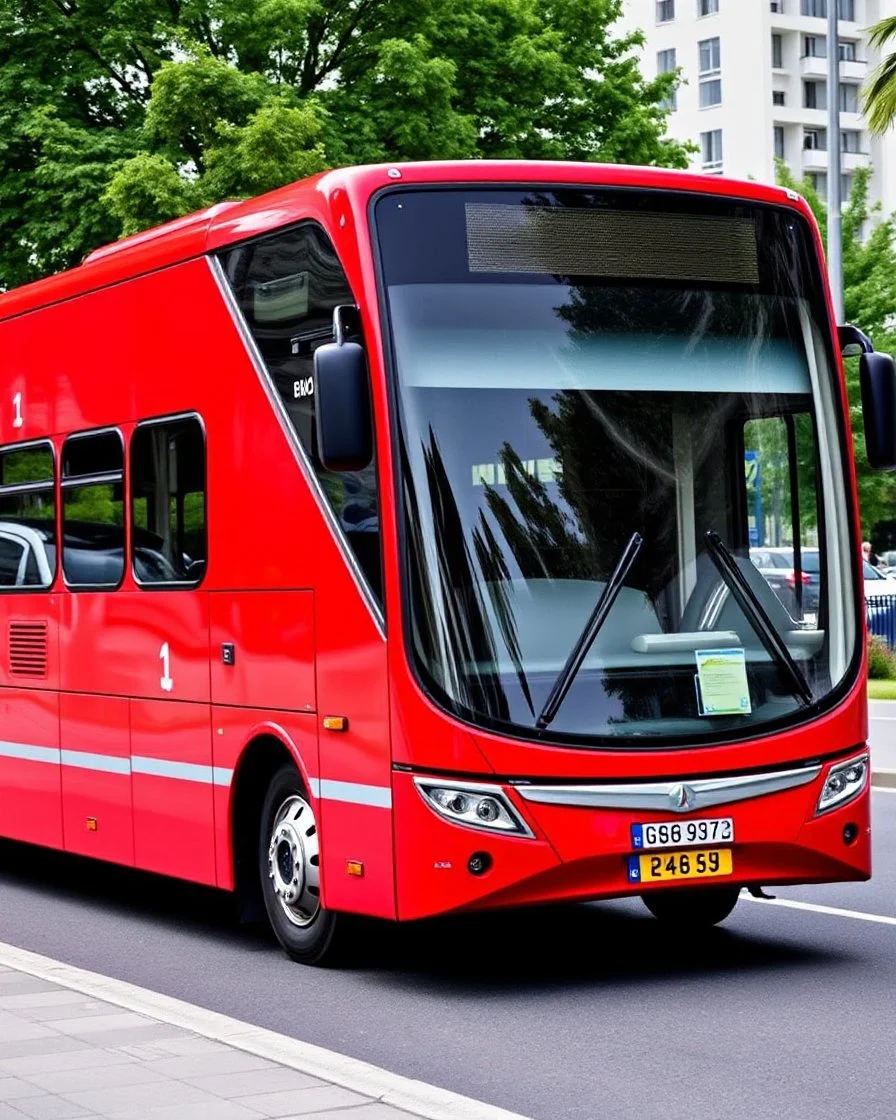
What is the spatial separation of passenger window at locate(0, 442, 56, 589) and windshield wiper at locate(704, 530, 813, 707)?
182 inches

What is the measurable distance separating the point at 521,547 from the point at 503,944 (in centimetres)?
230

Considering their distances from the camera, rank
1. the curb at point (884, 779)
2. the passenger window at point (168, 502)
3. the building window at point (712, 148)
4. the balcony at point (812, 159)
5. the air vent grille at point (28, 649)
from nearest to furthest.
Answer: the passenger window at point (168, 502)
the air vent grille at point (28, 649)
the curb at point (884, 779)
the building window at point (712, 148)
the balcony at point (812, 159)

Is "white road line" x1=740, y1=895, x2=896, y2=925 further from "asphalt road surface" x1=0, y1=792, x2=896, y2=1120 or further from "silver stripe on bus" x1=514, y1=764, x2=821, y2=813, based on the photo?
"silver stripe on bus" x1=514, y1=764, x2=821, y2=813

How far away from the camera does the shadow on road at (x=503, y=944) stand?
9.43 m

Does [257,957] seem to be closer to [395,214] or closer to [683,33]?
[395,214]

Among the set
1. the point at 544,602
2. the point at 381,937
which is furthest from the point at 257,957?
the point at 544,602

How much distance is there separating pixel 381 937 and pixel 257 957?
64 centimetres

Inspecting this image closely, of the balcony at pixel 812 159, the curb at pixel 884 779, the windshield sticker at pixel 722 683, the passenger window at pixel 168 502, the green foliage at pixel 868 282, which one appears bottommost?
the curb at pixel 884 779

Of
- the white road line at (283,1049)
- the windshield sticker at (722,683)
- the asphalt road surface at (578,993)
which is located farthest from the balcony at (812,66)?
the white road line at (283,1049)

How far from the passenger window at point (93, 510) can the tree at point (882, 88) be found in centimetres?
1989

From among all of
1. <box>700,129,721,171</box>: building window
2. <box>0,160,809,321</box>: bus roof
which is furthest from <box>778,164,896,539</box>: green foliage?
<box>700,129,721,171</box>: building window

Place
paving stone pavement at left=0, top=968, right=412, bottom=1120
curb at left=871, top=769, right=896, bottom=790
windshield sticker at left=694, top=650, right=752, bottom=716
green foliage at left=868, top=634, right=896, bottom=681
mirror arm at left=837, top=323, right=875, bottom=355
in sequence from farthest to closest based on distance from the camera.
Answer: green foliage at left=868, top=634, right=896, bottom=681, curb at left=871, top=769, right=896, bottom=790, mirror arm at left=837, top=323, right=875, bottom=355, windshield sticker at left=694, top=650, right=752, bottom=716, paving stone pavement at left=0, top=968, right=412, bottom=1120

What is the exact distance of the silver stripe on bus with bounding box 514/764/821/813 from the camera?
868cm

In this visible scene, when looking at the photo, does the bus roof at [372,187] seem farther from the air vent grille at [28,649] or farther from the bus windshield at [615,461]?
the air vent grille at [28,649]
